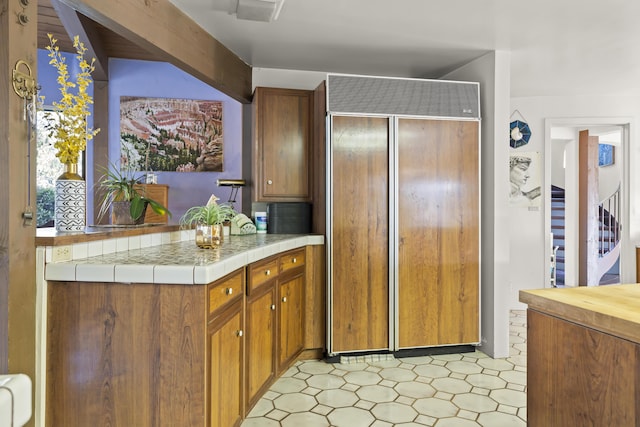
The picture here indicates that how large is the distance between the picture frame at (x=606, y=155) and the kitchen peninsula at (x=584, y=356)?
715 centimetres

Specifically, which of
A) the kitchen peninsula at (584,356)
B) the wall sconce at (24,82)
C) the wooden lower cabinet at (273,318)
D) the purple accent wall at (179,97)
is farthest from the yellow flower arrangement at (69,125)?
the purple accent wall at (179,97)

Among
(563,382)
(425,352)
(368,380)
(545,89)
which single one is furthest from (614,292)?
(545,89)

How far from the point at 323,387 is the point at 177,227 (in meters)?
1.39

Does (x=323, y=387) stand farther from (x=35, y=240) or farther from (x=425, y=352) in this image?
(x=35, y=240)

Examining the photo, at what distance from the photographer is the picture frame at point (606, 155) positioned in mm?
7590

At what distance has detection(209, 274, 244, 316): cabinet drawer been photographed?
178cm

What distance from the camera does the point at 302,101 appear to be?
3541mm

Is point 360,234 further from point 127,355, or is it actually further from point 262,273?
point 127,355

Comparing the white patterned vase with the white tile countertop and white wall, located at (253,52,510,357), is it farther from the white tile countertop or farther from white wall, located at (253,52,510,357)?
white wall, located at (253,52,510,357)

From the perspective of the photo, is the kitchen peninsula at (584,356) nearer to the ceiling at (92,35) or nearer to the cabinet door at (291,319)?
the cabinet door at (291,319)

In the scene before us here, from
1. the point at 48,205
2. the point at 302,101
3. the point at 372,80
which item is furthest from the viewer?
the point at 48,205

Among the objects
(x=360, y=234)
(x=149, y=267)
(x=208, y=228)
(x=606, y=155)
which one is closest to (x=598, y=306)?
(x=149, y=267)

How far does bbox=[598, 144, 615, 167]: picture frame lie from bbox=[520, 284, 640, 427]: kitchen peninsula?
715 centimetres

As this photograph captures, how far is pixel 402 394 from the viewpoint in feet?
8.83
